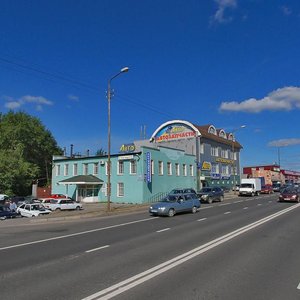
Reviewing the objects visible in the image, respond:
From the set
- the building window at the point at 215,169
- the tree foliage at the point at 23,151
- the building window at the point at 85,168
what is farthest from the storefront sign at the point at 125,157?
the building window at the point at 215,169

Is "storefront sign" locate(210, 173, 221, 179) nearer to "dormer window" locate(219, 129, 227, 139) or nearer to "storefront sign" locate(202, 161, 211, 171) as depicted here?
"storefront sign" locate(202, 161, 211, 171)

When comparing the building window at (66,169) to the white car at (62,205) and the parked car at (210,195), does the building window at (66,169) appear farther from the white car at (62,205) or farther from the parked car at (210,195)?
the parked car at (210,195)

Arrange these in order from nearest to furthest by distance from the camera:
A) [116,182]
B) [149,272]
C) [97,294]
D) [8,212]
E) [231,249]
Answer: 1. [97,294]
2. [149,272]
3. [231,249]
4. [8,212]
5. [116,182]

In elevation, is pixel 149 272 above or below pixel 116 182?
below

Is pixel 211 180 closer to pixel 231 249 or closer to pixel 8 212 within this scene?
pixel 8 212

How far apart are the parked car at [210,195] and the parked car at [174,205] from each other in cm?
1248

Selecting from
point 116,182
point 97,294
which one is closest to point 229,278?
point 97,294

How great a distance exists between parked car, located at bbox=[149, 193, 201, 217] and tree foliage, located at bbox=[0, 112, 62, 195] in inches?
1292

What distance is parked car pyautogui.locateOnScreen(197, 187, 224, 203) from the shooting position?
39.5 meters

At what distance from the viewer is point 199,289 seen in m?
6.96

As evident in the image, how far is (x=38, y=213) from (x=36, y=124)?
4368 cm

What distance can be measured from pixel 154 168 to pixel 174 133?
16.1 meters

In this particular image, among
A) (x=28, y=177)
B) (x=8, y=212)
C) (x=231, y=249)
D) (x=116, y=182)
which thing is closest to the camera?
(x=231, y=249)

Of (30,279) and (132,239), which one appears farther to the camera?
(132,239)
